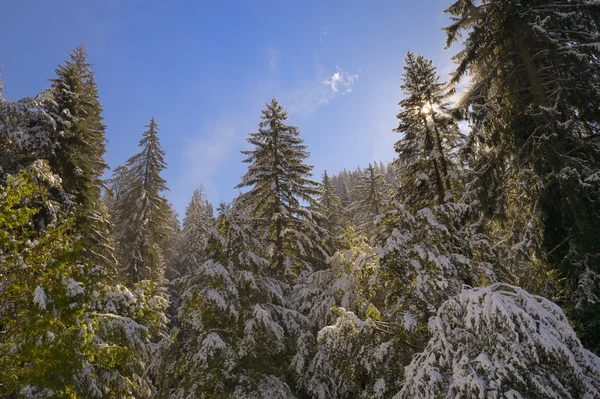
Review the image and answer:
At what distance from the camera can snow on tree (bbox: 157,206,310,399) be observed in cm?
920

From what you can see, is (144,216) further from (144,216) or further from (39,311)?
(39,311)

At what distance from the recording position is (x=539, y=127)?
9.55 m

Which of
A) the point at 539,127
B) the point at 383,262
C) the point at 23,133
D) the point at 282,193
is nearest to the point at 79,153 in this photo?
the point at 23,133

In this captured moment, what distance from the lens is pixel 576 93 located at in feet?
31.3

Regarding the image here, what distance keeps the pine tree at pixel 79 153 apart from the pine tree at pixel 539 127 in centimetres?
1651

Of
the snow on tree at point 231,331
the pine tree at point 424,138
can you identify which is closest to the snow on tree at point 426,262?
the snow on tree at point 231,331

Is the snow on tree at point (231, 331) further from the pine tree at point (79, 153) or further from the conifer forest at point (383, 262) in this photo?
the pine tree at point (79, 153)

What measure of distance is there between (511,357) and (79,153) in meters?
17.4

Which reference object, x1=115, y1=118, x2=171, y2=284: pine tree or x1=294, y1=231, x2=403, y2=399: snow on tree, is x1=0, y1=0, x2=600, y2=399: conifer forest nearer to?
x1=294, y1=231, x2=403, y2=399: snow on tree

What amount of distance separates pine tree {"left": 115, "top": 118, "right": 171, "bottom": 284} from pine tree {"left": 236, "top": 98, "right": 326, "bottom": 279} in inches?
392

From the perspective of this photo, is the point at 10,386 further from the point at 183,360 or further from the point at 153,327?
the point at 183,360

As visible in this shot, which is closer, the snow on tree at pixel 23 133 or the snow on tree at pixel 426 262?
the snow on tree at pixel 426 262

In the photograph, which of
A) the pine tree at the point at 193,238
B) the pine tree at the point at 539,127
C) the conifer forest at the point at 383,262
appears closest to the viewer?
the conifer forest at the point at 383,262

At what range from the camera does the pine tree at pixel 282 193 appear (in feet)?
55.4
